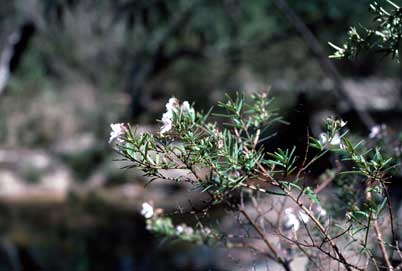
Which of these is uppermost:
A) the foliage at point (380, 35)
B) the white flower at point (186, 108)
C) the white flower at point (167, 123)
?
the foliage at point (380, 35)

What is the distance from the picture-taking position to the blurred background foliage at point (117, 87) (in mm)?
6523

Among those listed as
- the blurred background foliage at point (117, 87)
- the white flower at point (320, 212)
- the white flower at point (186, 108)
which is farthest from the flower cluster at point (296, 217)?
the blurred background foliage at point (117, 87)

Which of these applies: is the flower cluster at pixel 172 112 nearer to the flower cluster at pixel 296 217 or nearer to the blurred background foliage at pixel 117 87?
the flower cluster at pixel 296 217

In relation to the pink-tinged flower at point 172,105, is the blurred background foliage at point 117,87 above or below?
above

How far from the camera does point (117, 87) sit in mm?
14188

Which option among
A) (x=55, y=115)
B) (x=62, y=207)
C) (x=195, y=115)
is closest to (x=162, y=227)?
(x=195, y=115)

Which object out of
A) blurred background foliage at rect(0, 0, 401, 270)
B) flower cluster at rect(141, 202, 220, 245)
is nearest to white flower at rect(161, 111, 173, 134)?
flower cluster at rect(141, 202, 220, 245)

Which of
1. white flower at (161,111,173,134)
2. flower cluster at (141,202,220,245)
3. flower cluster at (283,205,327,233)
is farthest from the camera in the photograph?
flower cluster at (141,202,220,245)

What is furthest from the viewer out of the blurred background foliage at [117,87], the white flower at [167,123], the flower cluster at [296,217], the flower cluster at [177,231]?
the blurred background foliage at [117,87]

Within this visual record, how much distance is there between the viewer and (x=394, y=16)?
1.23 m

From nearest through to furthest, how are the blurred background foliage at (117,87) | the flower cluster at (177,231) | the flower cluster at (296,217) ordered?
the flower cluster at (296,217) < the flower cluster at (177,231) < the blurred background foliage at (117,87)

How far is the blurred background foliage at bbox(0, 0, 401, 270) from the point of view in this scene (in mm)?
6523

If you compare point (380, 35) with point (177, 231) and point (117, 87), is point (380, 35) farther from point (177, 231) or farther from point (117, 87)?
point (117, 87)

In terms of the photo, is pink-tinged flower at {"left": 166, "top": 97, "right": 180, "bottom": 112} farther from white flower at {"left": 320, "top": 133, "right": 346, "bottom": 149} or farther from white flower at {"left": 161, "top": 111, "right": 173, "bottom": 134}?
white flower at {"left": 320, "top": 133, "right": 346, "bottom": 149}
